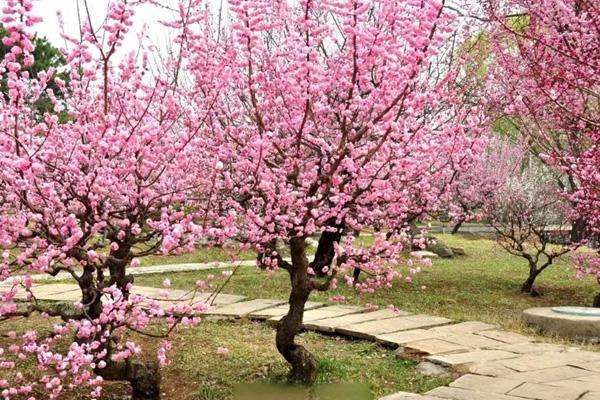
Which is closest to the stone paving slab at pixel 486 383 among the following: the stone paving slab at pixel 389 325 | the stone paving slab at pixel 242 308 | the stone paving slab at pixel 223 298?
the stone paving slab at pixel 389 325

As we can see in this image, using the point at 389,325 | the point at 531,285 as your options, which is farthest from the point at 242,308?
the point at 531,285

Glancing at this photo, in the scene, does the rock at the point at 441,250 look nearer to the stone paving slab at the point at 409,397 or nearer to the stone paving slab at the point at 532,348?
the stone paving slab at the point at 532,348

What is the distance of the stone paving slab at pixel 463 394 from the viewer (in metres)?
4.41

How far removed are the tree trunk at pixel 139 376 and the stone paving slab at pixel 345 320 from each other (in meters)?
2.55

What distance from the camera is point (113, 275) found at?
4469 millimetres

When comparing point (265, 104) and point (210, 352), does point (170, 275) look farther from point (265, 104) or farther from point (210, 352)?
point (265, 104)

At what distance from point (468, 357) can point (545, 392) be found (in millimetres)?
1156

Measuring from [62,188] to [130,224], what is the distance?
483mm

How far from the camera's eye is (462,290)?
34.3 feet

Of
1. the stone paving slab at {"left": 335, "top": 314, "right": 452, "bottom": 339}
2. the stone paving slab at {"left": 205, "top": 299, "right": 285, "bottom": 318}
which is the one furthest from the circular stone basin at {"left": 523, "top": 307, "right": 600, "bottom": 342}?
the stone paving slab at {"left": 205, "top": 299, "right": 285, "bottom": 318}

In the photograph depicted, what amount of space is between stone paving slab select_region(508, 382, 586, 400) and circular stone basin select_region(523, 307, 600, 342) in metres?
2.29

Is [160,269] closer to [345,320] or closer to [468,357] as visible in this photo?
[345,320]

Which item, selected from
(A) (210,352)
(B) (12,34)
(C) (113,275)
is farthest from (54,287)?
(B) (12,34)

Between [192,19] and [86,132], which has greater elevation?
[192,19]
